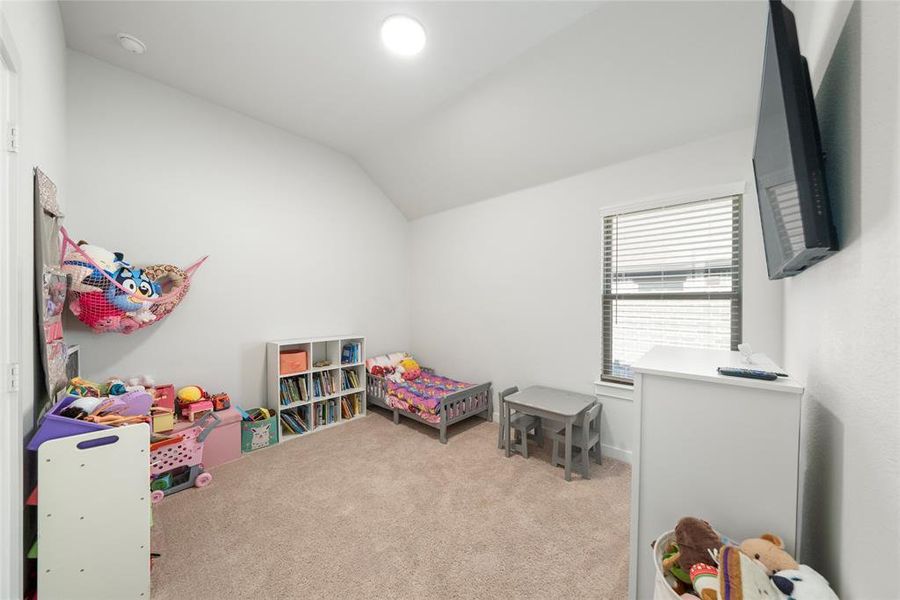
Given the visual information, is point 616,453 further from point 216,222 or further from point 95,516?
point 216,222

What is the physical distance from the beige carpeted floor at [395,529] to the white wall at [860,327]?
3.36 feet

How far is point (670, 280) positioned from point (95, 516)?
3.46 metres

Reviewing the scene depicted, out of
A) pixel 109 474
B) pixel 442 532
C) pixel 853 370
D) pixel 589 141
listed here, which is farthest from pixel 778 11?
pixel 109 474

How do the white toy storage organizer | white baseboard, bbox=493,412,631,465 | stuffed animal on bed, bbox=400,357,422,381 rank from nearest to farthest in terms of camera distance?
1. the white toy storage organizer
2. white baseboard, bbox=493,412,631,465
3. stuffed animal on bed, bbox=400,357,422,381

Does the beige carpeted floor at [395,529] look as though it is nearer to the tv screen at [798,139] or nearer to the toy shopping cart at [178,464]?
the toy shopping cart at [178,464]

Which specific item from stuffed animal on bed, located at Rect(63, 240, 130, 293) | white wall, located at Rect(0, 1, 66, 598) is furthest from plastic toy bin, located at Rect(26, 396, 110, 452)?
stuffed animal on bed, located at Rect(63, 240, 130, 293)

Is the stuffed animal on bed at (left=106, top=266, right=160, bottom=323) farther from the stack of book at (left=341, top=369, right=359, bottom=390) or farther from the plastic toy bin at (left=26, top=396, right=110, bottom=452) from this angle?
the stack of book at (left=341, top=369, right=359, bottom=390)

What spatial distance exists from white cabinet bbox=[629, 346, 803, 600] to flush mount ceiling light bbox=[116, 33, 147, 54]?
360cm

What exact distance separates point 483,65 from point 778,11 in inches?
75.7

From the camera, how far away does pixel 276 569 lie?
1.62 metres

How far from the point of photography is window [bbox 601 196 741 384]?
2291 mm

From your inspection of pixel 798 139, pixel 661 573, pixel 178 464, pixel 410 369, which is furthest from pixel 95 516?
pixel 410 369

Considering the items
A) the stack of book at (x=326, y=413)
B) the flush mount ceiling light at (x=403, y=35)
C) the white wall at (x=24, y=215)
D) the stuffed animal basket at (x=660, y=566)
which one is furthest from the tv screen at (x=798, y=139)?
the stack of book at (x=326, y=413)

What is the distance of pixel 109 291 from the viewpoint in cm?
215
